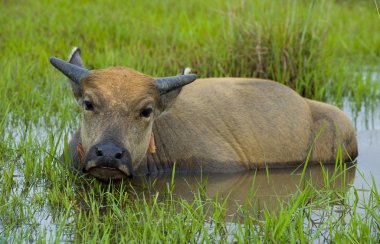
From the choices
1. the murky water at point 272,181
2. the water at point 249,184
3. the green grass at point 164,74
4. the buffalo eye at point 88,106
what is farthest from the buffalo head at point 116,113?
the murky water at point 272,181

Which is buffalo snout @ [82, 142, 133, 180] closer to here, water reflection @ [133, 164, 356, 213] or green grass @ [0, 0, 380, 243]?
green grass @ [0, 0, 380, 243]

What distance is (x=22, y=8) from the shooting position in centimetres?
1295

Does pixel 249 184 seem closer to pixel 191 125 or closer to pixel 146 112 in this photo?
pixel 191 125

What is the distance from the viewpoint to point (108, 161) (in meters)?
5.87

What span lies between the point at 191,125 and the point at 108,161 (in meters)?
1.48

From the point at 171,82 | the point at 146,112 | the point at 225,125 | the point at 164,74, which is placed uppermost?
the point at 171,82

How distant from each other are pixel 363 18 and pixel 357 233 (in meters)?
9.51

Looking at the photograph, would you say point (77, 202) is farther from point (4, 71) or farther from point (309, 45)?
point (309, 45)

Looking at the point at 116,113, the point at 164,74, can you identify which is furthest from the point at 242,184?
the point at 164,74

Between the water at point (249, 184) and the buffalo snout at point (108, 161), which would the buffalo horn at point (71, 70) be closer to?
the water at point (249, 184)

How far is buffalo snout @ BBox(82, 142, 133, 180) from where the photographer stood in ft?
19.3

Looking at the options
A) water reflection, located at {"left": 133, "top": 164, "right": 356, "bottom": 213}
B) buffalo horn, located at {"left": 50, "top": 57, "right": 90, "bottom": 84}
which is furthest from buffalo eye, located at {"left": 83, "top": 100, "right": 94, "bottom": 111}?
water reflection, located at {"left": 133, "top": 164, "right": 356, "bottom": 213}

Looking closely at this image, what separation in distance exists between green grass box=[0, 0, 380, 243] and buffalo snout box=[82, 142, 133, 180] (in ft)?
0.49

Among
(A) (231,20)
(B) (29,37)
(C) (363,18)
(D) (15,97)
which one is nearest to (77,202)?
(D) (15,97)
